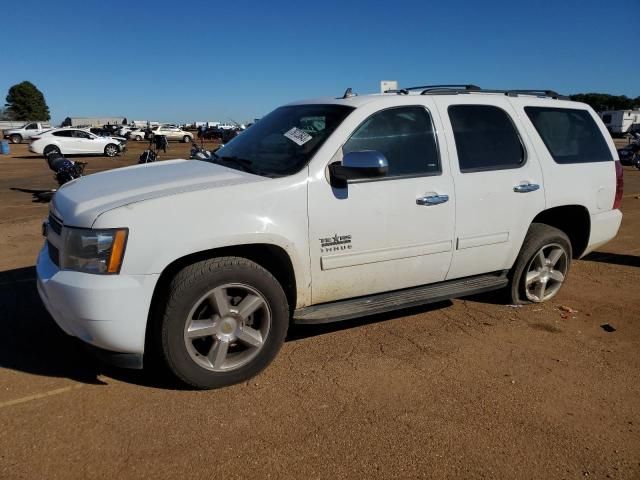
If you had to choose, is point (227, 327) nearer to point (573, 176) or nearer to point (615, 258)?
point (573, 176)

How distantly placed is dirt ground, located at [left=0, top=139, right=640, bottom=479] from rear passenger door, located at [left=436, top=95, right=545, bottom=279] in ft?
2.08

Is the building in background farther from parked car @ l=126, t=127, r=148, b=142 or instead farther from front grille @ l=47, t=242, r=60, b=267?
front grille @ l=47, t=242, r=60, b=267

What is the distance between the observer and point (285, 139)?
3912mm

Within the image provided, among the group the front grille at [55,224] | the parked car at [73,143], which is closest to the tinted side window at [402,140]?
the front grille at [55,224]

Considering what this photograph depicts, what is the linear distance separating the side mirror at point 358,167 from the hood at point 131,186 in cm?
49

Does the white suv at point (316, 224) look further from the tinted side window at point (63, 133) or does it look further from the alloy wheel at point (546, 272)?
the tinted side window at point (63, 133)

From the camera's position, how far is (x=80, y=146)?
28047mm

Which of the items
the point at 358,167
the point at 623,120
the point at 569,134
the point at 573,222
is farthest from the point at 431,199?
the point at 623,120

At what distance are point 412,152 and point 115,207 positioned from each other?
208 cm

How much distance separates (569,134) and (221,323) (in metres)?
3.56

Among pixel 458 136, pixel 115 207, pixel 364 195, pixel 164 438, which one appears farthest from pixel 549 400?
pixel 115 207

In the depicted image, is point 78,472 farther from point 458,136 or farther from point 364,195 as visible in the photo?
point 458,136

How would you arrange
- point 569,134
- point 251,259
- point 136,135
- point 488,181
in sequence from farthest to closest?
point 136,135, point 569,134, point 488,181, point 251,259

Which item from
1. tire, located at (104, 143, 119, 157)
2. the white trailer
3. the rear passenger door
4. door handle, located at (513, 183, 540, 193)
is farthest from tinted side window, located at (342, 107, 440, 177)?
the white trailer
